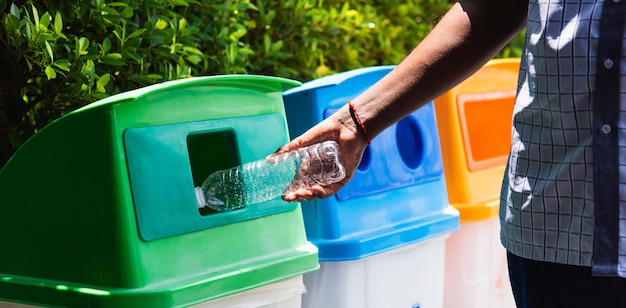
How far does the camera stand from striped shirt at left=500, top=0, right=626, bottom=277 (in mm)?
1596

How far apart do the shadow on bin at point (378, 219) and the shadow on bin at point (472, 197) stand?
0.57ft

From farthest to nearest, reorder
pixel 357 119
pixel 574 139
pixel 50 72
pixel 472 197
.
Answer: pixel 472 197
pixel 50 72
pixel 357 119
pixel 574 139

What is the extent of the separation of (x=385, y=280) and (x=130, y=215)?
1.00 m

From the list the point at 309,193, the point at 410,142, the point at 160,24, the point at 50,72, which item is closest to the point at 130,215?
the point at 309,193

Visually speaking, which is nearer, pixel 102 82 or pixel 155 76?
pixel 102 82

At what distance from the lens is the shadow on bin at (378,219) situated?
268cm

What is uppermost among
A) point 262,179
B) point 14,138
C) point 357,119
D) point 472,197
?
point 14,138

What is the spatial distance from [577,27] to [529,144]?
233mm

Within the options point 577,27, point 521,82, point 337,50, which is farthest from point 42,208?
point 337,50

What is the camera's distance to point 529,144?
1.71 m

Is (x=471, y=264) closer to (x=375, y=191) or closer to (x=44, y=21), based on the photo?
(x=375, y=191)

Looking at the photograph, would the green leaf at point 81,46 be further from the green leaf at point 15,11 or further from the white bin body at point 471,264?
the white bin body at point 471,264

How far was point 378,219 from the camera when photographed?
9.25 feet

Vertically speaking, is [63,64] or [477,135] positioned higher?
[63,64]
